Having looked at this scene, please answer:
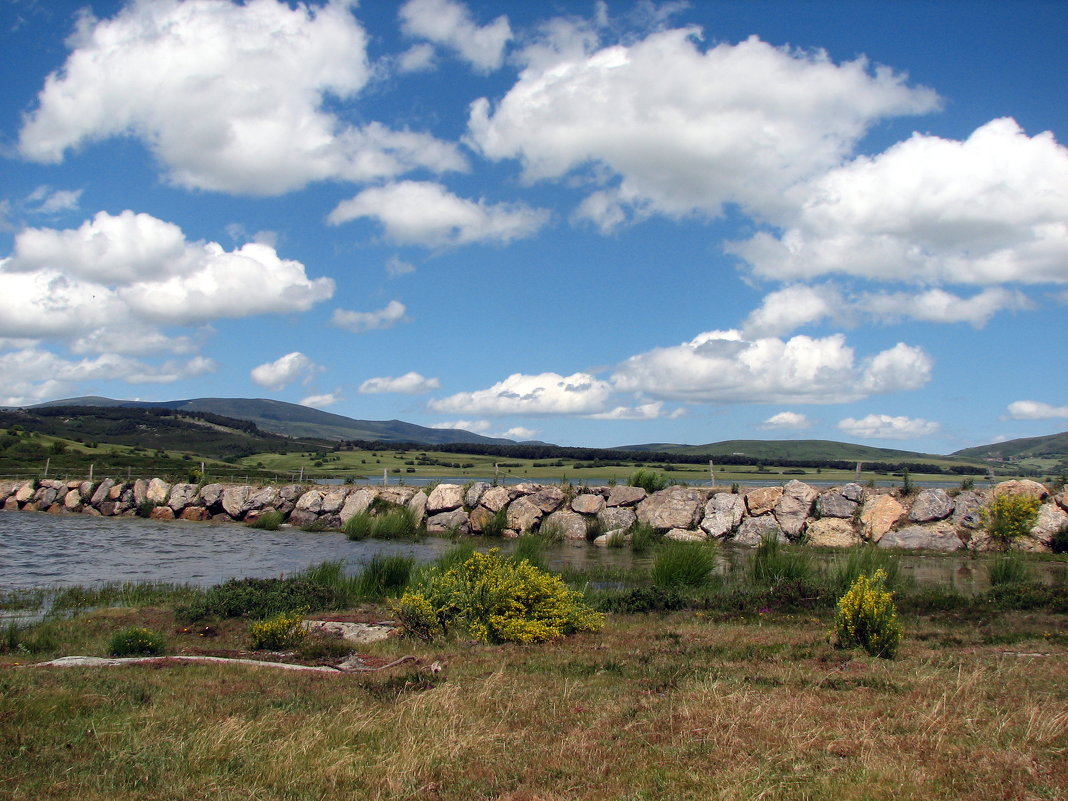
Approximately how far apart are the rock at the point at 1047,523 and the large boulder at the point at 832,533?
489cm

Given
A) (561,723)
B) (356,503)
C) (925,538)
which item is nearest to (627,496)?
(925,538)

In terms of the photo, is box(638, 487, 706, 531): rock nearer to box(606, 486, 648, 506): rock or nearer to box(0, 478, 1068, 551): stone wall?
box(0, 478, 1068, 551): stone wall

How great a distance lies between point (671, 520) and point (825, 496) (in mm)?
5504

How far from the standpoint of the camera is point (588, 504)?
2906 cm

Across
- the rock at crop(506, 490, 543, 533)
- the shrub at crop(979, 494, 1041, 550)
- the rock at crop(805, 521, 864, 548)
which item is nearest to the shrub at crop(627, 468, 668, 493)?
the rock at crop(506, 490, 543, 533)

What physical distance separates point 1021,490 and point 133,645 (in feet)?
81.5

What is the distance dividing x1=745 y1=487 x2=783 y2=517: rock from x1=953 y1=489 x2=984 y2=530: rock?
18.3ft

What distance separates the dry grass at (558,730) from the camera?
5258mm

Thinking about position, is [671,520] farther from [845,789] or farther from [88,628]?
[845,789]

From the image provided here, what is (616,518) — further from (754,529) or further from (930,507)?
(930,507)

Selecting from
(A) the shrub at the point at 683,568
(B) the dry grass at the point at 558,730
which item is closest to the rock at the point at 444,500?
(A) the shrub at the point at 683,568

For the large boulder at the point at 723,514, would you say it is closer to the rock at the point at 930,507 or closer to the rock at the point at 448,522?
the rock at the point at 930,507

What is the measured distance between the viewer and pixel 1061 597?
13.0m

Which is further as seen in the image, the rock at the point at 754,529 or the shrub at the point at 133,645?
the rock at the point at 754,529
